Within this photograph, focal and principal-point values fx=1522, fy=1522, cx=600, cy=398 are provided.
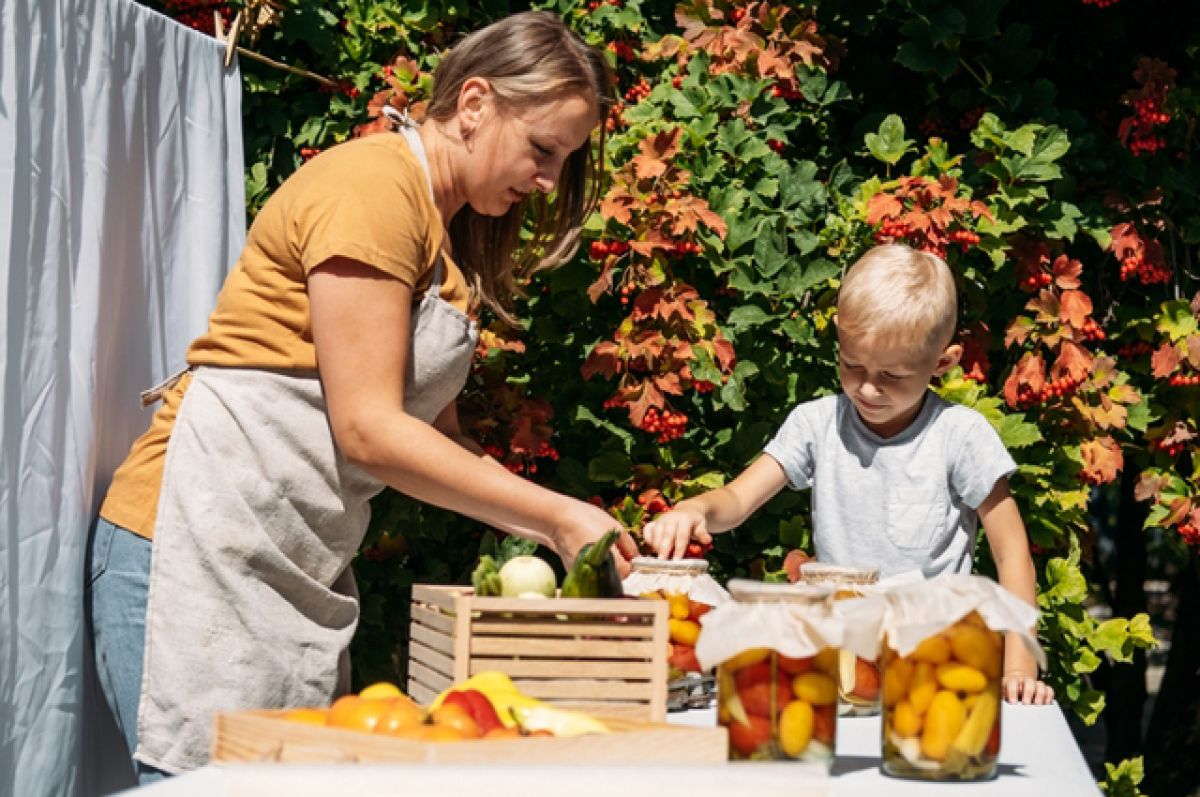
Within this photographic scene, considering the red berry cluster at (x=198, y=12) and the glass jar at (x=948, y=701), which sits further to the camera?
the red berry cluster at (x=198, y=12)

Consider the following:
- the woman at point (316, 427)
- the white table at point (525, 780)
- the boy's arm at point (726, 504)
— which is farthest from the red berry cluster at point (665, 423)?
the white table at point (525, 780)

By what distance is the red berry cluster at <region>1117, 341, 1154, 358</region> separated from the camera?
3.44 m

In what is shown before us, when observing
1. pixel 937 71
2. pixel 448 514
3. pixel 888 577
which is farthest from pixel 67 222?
pixel 937 71

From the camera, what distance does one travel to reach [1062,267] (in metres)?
3.28

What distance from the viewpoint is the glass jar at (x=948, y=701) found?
5.18ft

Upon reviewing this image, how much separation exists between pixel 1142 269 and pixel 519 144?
5.48 feet

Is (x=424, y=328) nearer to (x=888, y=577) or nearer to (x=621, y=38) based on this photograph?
(x=888, y=577)

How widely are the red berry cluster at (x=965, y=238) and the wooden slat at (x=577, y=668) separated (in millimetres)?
1616

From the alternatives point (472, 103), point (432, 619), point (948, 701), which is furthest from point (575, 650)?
point (472, 103)

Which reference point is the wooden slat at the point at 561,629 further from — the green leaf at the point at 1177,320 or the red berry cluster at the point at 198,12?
the red berry cluster at the point at 198,12

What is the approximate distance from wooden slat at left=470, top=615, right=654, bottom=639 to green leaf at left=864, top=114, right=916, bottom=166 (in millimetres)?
1761

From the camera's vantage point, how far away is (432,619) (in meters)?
1.91

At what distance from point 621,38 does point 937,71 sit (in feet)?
2.49

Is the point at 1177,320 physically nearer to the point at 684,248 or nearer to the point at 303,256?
the point at 684,248
